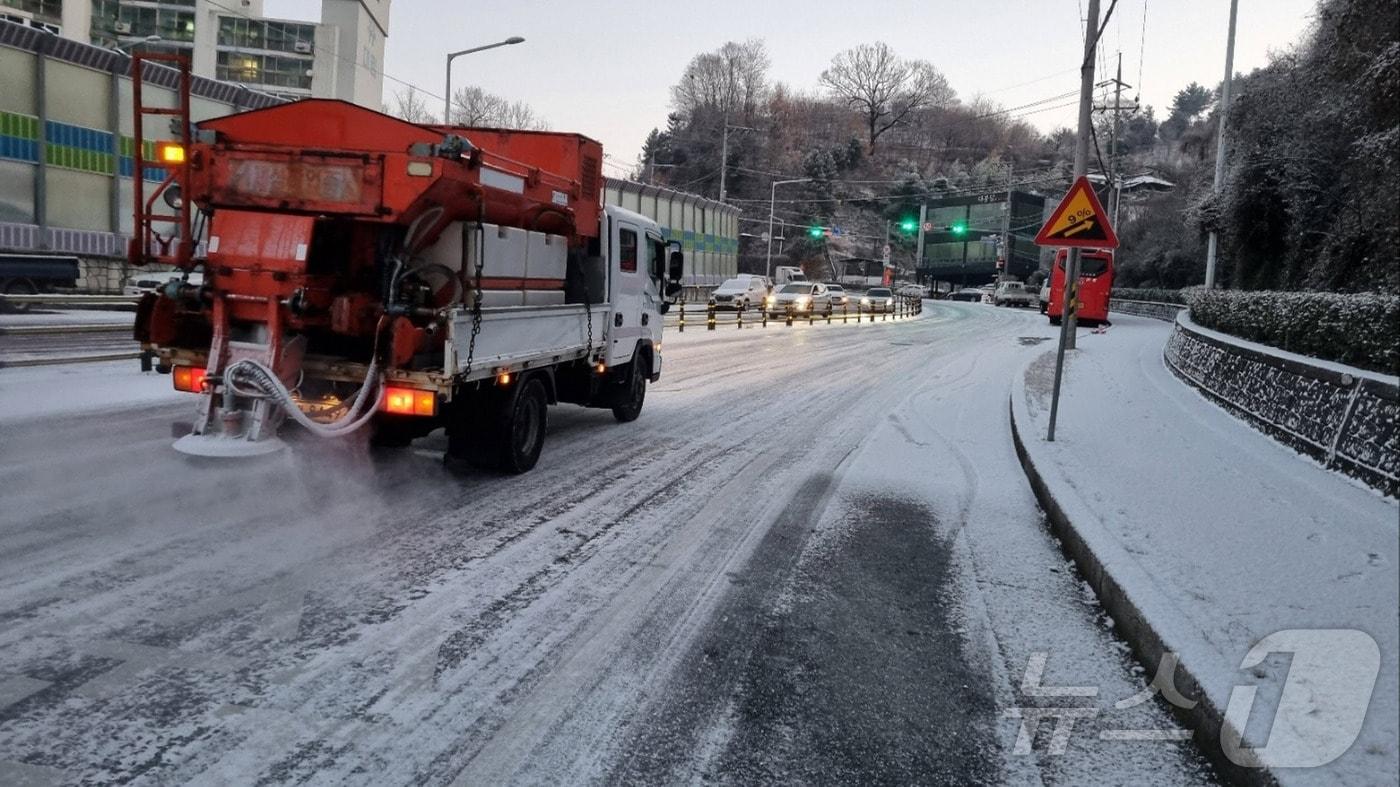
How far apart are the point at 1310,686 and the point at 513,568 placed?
394cm

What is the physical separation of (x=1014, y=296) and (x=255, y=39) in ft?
197

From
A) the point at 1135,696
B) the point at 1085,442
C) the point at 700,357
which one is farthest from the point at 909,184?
the point at 1135,696

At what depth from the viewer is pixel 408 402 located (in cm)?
693

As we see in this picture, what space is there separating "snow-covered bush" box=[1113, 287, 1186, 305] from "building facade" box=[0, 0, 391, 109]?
5400 centimetres

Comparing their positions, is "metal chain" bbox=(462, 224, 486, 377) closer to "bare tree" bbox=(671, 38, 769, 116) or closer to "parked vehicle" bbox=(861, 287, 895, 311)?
"parked vehicle" bbox=(861, 287, 895, 311)

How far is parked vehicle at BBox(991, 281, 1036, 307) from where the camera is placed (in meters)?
63.0

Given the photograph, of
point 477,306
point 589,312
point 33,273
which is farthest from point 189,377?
point 33,273

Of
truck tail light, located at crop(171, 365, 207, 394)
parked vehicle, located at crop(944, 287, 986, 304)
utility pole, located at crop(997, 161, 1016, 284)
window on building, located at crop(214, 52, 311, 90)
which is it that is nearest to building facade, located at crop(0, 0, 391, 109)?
window on building, located at crop(214, 52, 311, 90)

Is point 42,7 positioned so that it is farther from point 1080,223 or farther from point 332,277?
point 1080,223

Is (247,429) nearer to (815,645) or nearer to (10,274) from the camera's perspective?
(815,645)

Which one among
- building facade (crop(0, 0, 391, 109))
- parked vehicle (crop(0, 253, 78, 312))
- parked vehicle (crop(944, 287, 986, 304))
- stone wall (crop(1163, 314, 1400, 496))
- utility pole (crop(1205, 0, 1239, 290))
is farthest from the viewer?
parked vehicle (crop(944, 287, 986, 304))

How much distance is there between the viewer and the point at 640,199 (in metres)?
53.6

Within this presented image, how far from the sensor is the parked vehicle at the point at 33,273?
2258cm

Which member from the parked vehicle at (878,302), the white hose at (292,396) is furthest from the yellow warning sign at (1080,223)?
the parked vehicle at (878,302)
